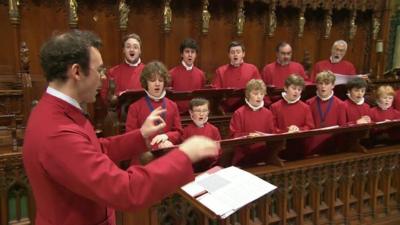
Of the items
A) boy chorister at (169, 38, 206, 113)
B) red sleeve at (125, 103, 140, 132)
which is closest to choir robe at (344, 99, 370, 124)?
boy chorister at (169, 38, 206, 113)

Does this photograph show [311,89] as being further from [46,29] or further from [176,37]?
[46,29]

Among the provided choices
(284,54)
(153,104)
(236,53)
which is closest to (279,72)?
(284,54)

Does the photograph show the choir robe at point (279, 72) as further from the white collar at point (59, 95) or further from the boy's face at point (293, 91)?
the white collar at point (59, 95)

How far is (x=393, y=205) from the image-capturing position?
2.99 meters

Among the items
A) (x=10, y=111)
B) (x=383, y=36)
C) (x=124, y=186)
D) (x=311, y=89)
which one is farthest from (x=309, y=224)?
(x=383, y=36)

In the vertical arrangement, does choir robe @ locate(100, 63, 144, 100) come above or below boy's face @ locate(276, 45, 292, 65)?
below

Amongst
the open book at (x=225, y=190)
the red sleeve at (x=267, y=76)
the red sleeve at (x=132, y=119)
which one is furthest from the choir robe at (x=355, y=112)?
the open book at (x=225, y=190)

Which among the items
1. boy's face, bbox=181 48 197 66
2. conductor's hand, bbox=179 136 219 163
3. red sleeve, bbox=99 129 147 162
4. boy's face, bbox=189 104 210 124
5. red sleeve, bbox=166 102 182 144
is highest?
boy's face, bbox=181 48 197 66

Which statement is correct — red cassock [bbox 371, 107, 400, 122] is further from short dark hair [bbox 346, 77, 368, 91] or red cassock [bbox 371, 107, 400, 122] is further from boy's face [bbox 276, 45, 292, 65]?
boy's face [bbox 276, 45, 292, 65]

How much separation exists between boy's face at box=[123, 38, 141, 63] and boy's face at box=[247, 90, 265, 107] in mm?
1443

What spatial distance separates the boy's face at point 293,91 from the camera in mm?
3543

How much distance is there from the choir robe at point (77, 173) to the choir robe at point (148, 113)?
182cm

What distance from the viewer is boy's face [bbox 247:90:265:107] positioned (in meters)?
3.35

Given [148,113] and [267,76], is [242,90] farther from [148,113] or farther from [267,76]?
[148,113]
